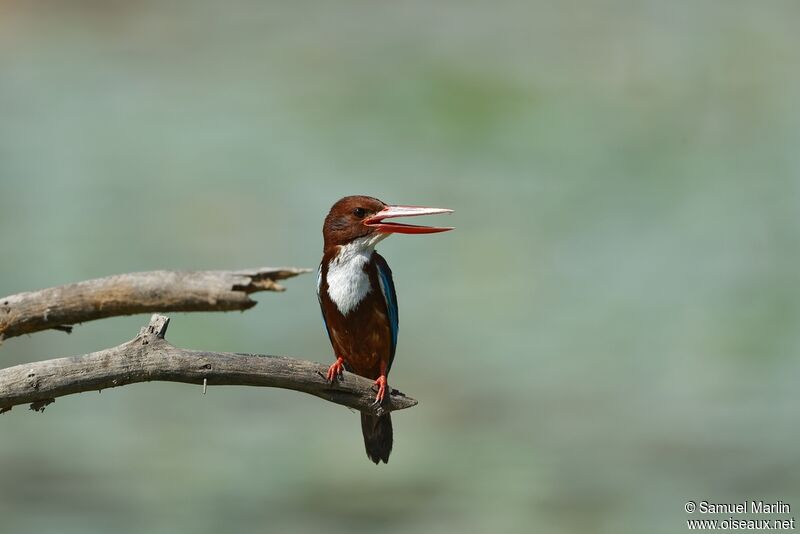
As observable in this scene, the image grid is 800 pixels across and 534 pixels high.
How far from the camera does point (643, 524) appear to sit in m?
7.34

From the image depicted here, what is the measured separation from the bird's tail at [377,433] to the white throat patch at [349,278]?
1.18ft

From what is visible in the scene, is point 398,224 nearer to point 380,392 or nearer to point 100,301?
point 380,392

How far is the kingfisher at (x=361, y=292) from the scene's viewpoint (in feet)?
11.7

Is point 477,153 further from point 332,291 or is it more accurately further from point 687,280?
point 332,291

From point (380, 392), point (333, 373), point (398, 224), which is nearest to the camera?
point (333, 373)

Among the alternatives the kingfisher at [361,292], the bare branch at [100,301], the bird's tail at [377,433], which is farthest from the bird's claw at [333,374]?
the bird's tail at [377,433]

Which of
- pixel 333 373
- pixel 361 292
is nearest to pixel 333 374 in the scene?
pixel 333 373

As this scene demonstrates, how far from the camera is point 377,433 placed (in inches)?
146

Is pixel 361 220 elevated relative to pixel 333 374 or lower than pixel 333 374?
elevated

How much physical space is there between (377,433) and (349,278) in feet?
1.68

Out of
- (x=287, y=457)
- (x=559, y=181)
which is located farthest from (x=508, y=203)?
(x=287, y=457)

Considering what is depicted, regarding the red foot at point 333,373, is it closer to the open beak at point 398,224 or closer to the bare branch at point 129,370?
the bare branch at point 129,370

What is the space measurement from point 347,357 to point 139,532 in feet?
13.8

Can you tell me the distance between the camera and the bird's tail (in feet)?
12.1
